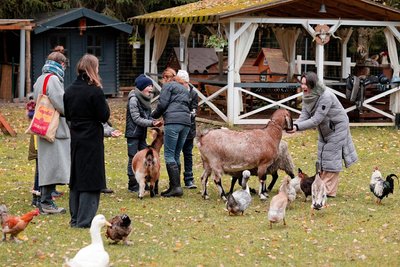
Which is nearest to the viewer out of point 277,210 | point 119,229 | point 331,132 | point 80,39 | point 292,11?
point 119,229

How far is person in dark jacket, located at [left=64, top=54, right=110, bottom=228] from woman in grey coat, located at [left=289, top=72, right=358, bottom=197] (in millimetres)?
3247

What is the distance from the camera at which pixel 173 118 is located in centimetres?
1234

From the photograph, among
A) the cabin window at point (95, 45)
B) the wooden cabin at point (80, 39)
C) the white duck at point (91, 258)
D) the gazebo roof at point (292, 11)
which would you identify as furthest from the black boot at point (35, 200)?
the cabin window at point (95, 45)

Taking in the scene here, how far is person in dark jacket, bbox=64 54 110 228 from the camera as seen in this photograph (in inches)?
384

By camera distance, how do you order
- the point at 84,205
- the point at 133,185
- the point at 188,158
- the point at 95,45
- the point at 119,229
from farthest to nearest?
the point at 95,45 → the point at 188,158 → the point at 133,185 → the point at 84,205 → the point at 119,229

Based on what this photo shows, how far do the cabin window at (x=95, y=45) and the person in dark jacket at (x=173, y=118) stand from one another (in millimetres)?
18150

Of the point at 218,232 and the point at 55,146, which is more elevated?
the point at 55,146

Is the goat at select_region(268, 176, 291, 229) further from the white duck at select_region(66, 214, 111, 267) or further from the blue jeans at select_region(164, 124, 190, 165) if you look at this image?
the white duck at select_region(66, 214, 111, 267)

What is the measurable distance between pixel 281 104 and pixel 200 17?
286 cm

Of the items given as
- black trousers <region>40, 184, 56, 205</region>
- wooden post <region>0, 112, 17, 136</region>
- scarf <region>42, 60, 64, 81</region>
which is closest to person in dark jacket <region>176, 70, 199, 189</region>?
scarf <region>42, 60, 64, 81</region>

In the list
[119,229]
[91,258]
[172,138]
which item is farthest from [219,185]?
[91,258]

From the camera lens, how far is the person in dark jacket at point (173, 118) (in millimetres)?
12375

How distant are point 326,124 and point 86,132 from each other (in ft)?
12.2

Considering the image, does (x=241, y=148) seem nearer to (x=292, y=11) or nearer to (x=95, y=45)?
(x=292, y=11)
